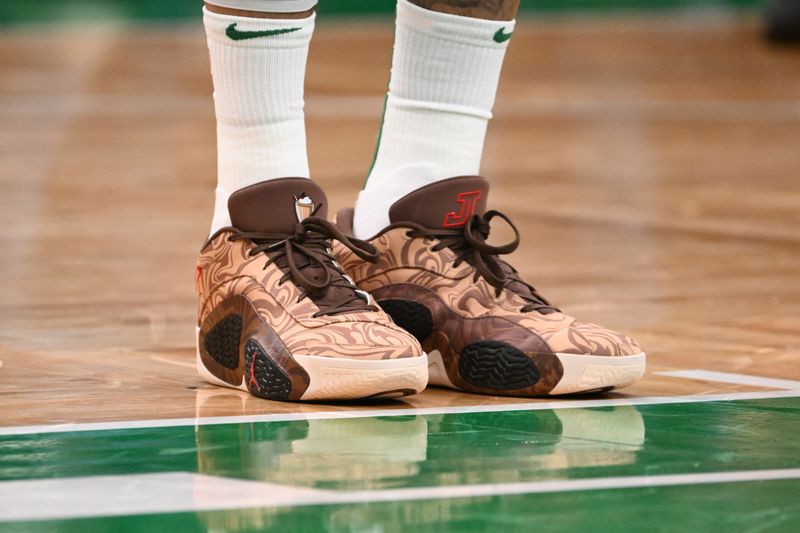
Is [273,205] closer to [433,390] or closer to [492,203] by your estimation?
[433,390]

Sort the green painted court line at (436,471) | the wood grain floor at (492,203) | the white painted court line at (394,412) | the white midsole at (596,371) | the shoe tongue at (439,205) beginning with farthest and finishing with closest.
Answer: the wood grain floor at (492,203)
the shoe tongue at (439,205)
the white midsole at (596,371)
the white painted court line at (394,412)
the green painted court line at (436,471)

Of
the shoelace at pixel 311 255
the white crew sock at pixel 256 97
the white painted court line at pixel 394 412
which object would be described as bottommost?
the white painted court line at pixel 394 412

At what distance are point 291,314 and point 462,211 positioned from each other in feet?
0.79

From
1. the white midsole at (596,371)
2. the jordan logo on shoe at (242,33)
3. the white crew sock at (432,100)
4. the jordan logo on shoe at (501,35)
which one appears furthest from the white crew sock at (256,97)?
the white midsole at (596,371)

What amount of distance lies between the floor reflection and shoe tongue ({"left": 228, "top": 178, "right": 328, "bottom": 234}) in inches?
8.8

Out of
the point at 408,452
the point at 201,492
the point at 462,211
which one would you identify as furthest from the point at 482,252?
the point at 201,492

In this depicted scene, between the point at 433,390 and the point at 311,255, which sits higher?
the point at 311,255

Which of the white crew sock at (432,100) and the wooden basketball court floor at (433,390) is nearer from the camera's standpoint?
the wooden basketball court floor at (433,390)

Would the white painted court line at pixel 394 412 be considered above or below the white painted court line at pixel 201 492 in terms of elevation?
below

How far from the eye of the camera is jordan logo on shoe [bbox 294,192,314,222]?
5.37 feet

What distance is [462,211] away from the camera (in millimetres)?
1695

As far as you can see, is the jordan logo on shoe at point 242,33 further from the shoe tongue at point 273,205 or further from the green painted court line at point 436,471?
the green painted court line at point 436,471

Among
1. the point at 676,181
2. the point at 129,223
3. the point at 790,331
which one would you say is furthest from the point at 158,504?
the point at 676,181

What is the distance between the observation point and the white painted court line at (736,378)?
1.66 meters
